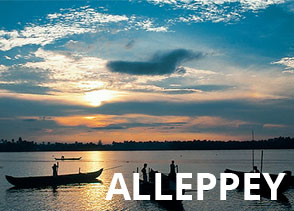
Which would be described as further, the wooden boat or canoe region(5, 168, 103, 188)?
canoe region(5, 168, 103, 188)

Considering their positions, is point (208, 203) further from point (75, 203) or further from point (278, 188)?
point (75, 203)

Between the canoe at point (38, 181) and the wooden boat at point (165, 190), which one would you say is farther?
the canoe at point (38, 181)

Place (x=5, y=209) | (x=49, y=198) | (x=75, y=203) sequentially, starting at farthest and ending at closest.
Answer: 1. (x=49, y=198)
2. (x=75, y=203)
3. (x=5, y=209)

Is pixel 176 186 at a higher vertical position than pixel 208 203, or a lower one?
higher

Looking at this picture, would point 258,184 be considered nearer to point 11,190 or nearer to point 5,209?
point 5,209

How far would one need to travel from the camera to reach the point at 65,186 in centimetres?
5081

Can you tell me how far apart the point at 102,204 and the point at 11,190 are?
1831 cm

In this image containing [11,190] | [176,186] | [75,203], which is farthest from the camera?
[11,190]

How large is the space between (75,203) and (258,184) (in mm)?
21665

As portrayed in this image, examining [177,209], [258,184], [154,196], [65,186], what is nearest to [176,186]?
[177,209]

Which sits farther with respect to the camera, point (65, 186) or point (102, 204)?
point (65, 186)

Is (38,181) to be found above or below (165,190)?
below

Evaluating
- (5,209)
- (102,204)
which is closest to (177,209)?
(102,204)

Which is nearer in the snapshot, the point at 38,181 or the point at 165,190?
the point at 165,190
